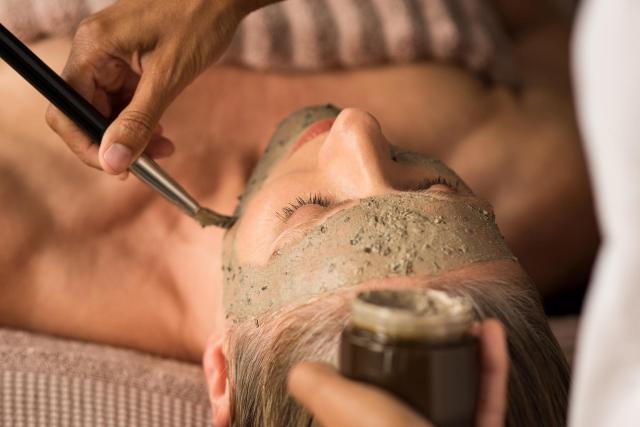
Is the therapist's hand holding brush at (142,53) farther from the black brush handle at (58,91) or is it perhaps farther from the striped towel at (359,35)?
the striped towel at (359,35)

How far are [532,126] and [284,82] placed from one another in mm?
395

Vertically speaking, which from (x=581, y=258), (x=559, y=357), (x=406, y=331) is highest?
(x=406, y=331)

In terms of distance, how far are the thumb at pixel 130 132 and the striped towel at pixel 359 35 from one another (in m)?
0.34

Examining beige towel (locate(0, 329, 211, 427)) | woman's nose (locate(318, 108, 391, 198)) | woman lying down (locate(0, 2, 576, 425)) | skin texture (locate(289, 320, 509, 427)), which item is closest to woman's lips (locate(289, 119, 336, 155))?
woman lying down (locate(0, 2, 576, 425))

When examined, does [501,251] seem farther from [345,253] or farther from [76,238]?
[76,238]

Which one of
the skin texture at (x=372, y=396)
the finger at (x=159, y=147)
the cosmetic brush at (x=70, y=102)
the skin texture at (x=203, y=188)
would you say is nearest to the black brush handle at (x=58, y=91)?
the cosmetic brush at (x=70, y=102)

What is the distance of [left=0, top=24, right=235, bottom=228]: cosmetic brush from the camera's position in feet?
2.64

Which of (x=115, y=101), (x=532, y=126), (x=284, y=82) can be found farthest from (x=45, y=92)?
(x=532, y=126)

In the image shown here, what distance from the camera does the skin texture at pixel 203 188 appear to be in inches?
41.3

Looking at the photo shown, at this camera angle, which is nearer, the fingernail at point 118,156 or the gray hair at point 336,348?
the gray hair at point 336,348

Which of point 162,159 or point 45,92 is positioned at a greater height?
point 45,92

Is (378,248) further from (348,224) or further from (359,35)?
(359,35)

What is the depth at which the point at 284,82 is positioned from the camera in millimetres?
1227

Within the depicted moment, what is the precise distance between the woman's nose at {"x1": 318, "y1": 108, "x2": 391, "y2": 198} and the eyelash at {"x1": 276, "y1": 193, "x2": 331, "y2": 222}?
2 cm
